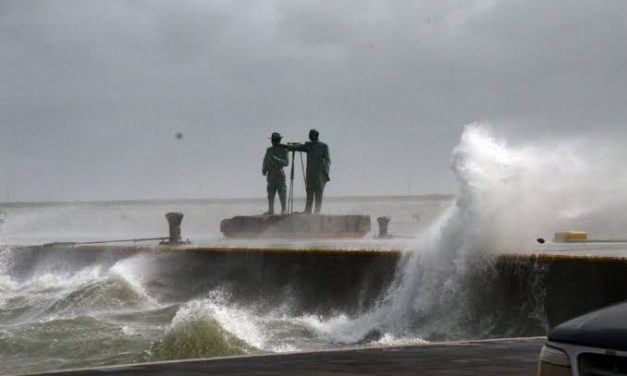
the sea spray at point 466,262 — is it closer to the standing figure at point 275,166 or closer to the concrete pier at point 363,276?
the concrete pier at point 363,276

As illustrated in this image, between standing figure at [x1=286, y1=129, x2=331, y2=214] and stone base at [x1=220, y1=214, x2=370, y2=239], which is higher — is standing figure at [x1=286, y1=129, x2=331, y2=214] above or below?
above

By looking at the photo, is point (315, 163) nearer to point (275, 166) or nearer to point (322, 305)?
point (275, 166)

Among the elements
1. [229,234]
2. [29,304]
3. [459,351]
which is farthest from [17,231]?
[459,351]

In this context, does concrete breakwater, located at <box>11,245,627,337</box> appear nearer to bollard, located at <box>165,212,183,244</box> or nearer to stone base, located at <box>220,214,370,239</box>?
bollard, located at <box>165,212,183,244</box>

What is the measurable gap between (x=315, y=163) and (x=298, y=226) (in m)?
1.80

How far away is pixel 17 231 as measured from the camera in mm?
53344

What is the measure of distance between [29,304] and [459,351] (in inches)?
546

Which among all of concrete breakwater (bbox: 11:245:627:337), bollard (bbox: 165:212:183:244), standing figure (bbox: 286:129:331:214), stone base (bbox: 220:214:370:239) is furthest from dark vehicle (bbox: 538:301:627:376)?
standing figure (bbox: 286:129:331:214)

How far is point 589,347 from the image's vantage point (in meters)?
5.03

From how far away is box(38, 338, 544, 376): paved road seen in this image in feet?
27.6

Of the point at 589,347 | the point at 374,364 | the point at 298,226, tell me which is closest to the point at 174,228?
the point at 298,226

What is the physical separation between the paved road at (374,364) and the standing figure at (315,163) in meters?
20.3

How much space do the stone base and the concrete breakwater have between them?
531 cm

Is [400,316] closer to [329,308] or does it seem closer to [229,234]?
[329,308]
